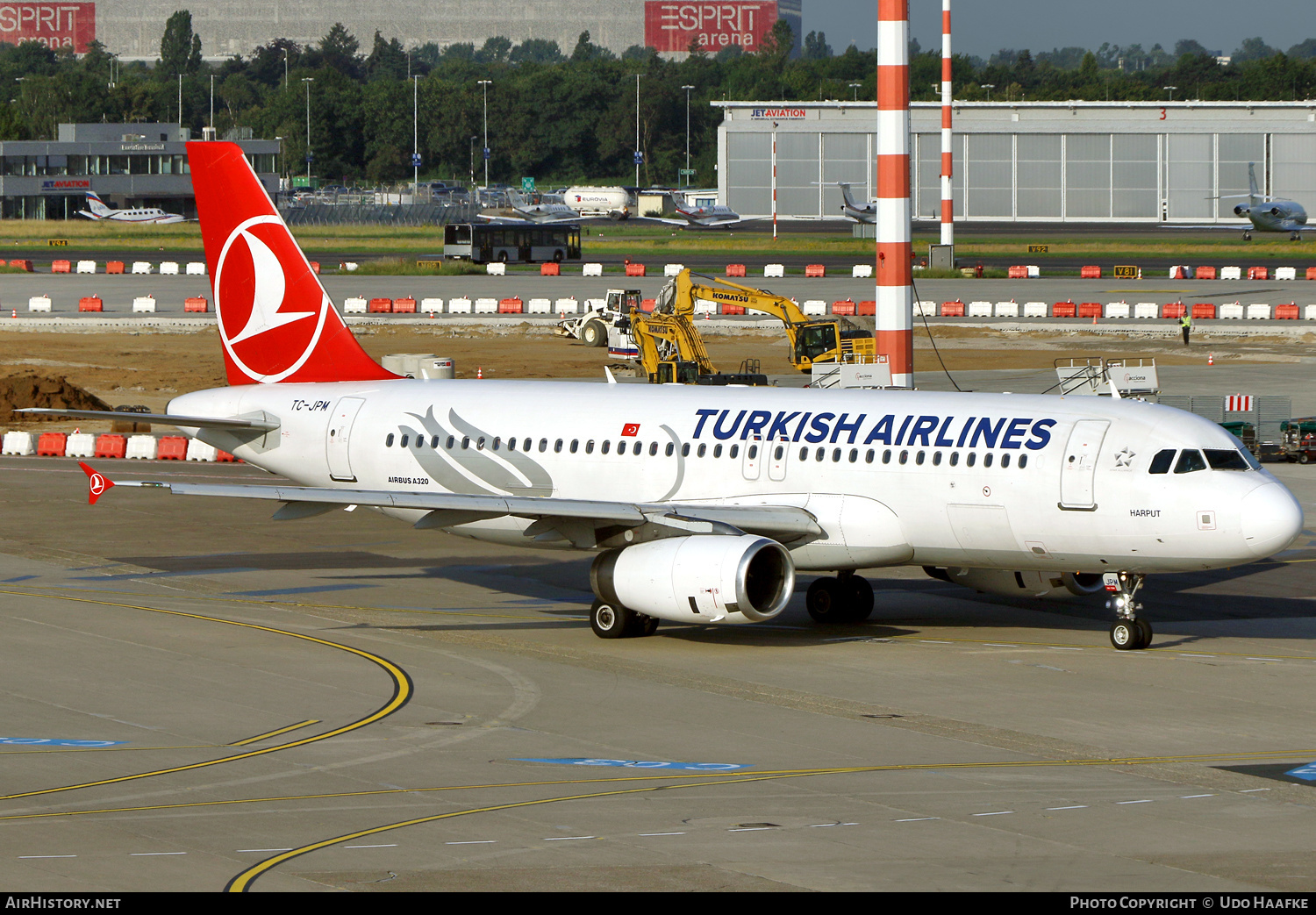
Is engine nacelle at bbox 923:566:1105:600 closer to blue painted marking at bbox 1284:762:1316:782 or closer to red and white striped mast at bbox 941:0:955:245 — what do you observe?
blue painted marking at bbox 1284:762:1316:782

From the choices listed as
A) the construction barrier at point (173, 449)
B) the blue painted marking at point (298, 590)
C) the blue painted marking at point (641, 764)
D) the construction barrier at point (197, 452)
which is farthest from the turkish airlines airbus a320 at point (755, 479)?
the construction barrier at point (173, 449)

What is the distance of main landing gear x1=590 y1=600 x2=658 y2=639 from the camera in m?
31.9

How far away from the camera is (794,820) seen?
20.0m

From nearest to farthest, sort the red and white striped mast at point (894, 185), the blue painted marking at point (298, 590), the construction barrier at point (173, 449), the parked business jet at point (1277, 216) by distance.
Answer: the blue painted marking at point (298, 590), the red and white striped mast at point (894, 185), the construction barrier at point (173, 449), the parked business jet at point (1277, 216)

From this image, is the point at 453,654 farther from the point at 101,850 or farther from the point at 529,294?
the point at 529,294

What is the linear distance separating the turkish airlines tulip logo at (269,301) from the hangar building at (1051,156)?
143317mm

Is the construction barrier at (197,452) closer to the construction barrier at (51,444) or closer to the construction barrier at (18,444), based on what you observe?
the construction barrier at (51,444)

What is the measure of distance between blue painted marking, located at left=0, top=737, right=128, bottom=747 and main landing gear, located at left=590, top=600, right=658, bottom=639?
10.3 meters

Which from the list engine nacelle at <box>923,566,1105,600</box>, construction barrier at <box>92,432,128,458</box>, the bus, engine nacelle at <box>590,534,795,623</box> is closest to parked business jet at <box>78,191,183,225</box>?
the bus

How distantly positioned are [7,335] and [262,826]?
3187 inches

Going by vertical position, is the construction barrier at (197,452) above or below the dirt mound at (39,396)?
below

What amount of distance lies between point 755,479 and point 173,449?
98.2 ft

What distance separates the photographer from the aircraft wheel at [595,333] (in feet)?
291

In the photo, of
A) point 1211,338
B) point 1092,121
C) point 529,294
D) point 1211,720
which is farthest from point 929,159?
point 1211,720
